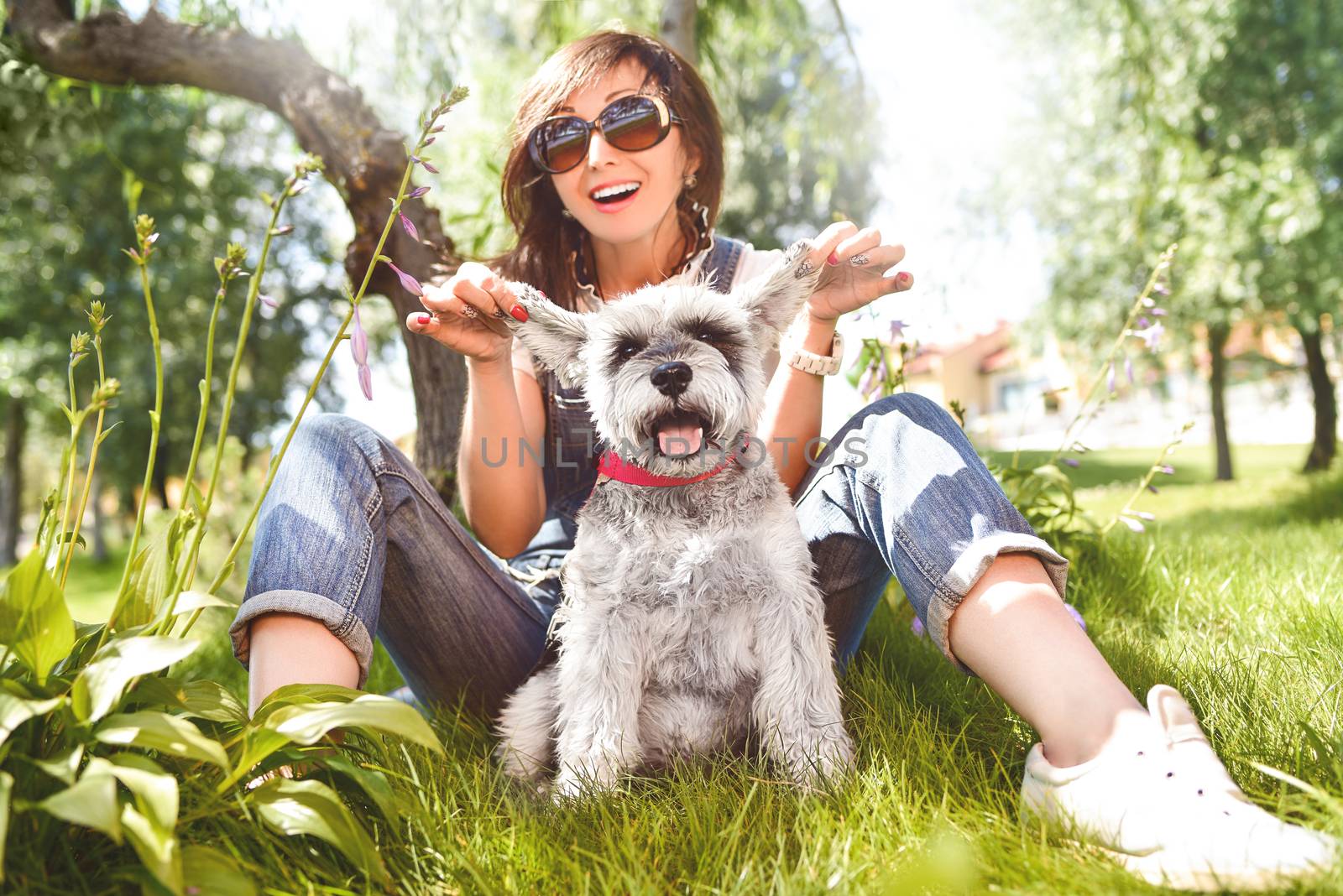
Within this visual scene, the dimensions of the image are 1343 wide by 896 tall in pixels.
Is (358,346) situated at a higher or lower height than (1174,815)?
higher

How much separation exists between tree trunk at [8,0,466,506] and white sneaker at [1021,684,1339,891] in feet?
11.1

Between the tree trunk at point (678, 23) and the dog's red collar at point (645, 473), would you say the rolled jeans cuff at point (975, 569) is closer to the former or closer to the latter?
the dog's red collar at point (645, 473)

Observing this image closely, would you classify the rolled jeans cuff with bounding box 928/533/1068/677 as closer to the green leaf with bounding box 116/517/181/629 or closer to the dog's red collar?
the dog's red collar

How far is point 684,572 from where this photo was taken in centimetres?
196

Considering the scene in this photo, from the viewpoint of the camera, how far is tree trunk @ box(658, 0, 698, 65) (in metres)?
5.15

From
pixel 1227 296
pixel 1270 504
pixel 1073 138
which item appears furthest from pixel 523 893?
pixel 1073 138

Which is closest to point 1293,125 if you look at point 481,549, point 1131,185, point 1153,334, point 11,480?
point 1131,185

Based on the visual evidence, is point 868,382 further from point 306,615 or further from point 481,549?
point 306,615

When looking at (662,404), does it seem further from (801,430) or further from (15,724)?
(15,724)

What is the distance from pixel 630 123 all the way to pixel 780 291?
0.97 metres

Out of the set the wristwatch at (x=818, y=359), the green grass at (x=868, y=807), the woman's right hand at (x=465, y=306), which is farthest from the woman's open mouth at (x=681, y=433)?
the green grass at (x=868, y=807)

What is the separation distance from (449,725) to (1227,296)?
14.0 meters

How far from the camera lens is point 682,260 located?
3049 mm

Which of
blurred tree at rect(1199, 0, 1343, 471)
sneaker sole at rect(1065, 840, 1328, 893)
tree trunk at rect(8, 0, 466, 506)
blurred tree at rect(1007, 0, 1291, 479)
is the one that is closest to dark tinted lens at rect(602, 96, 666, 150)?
tree trunk at rect(8, 0, 466, 506)
